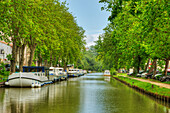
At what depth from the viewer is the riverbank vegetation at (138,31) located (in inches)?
715

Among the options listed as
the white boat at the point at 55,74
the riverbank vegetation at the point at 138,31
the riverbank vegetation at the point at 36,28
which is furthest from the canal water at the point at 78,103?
the white boat at the point at 55,74

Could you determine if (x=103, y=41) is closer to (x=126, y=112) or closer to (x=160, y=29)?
(x=160, y=29)

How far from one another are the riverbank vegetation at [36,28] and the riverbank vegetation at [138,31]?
872 centimetres

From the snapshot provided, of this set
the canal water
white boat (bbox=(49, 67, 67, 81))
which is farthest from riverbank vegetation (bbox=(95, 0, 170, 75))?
white boat (bbox=(49, 67, 67, 81))

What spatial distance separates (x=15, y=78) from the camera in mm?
30188

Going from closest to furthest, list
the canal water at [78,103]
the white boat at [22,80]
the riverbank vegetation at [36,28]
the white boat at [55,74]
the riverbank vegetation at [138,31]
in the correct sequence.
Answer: the canal water at [78,103] < the riverbank vegetation at [138,31] < the riverbank vegetation at [36,28] < the white boat at [22,80] < the white boat at [55,74]

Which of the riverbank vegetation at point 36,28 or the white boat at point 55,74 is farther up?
the riverbank vegetation at point 36,28

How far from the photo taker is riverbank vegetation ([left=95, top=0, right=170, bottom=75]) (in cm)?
1816

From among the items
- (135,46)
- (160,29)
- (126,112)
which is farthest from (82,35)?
(126,112)

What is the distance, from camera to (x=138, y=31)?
31344mm

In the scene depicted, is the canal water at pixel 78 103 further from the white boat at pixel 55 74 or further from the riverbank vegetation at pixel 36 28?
→ the white boat at pixel 55 74

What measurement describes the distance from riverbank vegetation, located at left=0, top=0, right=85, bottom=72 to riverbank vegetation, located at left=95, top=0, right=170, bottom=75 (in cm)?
872

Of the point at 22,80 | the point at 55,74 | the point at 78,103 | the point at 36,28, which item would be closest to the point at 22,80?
the point at 22,80

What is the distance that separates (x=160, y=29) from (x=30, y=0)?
1462 centimetres
